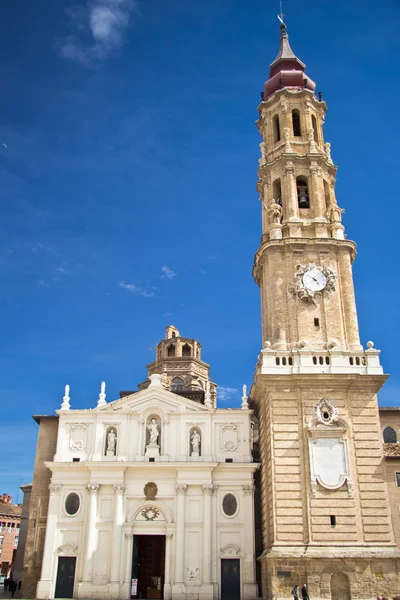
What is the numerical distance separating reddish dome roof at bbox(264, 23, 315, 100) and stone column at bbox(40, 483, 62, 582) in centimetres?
3291

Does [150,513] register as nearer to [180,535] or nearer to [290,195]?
[180,535]

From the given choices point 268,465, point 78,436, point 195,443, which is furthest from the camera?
point 78,436

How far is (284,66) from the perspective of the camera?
50.1 meters

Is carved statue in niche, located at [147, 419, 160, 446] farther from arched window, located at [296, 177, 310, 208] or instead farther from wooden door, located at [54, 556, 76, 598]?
arched window, located at [296, 177, 310, 208]

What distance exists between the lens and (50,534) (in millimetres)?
39406

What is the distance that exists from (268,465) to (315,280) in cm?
1188

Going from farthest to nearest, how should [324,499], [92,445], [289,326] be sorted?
[92,445] → [289,326] → [324,499]

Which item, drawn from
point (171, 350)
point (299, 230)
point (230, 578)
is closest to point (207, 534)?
point (230, 578)

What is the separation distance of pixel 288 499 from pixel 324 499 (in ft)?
6.25

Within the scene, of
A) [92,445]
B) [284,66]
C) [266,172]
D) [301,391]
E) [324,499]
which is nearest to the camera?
[324,499]

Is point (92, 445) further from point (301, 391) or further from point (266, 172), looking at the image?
point (266, 172)

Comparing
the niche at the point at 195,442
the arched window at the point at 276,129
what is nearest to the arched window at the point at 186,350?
the niche at the point at 195,442

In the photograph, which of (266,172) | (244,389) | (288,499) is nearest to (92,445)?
(244,389)

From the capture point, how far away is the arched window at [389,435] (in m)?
42.8
